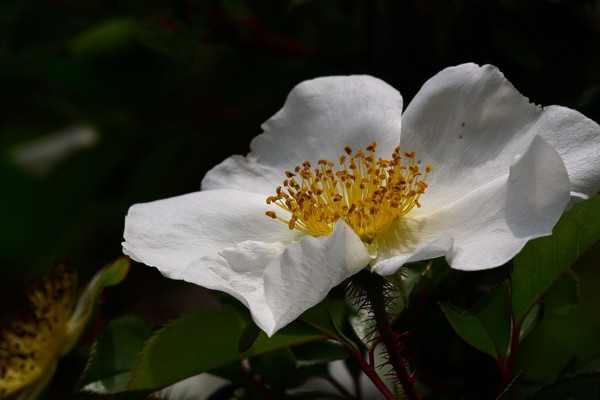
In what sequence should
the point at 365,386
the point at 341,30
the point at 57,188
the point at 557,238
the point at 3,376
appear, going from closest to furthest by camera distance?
1. the point at 557,238
2. the point at 3,376
3. the point at 341,30
4. the point at 365,386
5. the point at 57,188

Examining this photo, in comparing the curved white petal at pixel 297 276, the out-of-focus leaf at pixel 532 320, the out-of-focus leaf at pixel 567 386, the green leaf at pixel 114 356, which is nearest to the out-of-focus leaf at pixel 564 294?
the out-of-focus leaf at pixel 532 320

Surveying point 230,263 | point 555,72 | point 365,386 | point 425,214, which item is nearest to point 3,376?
point 230,263

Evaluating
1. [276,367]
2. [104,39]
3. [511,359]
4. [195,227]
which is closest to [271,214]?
[195,227]

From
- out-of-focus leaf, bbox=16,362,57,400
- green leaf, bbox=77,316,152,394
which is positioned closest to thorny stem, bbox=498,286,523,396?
green leaf, bbox=77,316,152,394

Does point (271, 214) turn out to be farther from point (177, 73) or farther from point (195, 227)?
point (177, 73)

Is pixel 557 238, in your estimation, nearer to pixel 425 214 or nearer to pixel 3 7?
pixel 425 214

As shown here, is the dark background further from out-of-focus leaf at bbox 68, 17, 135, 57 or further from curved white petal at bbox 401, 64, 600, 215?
curved white petal at bbox 401, 64, 600, 215

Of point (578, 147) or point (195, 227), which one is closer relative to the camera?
point (578, 147)
